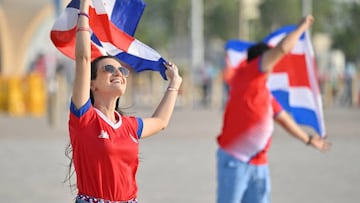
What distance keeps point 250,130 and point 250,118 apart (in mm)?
84

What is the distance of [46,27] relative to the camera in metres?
45.9

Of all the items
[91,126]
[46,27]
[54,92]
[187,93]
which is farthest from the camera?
[46,27]

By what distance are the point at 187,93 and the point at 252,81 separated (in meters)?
25.4

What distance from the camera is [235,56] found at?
360 inches

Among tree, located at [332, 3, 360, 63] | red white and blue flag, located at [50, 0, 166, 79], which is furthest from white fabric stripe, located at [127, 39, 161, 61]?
tree, located at [332, 3, 360, 63]

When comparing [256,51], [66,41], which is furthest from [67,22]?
[256,51]

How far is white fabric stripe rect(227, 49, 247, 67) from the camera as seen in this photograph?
29.8 feet

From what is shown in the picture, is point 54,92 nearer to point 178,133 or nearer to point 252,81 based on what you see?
point 178,133

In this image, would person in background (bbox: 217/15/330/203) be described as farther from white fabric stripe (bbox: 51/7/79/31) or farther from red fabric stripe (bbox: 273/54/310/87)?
white fabric stripe (bbox: 51/7/79/31)

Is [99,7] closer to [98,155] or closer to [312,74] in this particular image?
[98,155]

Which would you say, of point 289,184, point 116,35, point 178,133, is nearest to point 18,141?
point 178,133

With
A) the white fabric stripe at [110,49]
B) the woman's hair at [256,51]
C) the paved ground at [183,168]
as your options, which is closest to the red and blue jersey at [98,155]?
the white fabric stripe at [110,49]

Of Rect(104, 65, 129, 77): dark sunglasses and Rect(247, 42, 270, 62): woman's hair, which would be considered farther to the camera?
Rect(247, 42, 270, 62): woman's hair

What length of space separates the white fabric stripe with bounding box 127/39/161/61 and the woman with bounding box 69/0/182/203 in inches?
19.8
